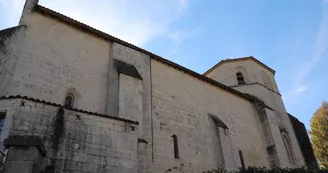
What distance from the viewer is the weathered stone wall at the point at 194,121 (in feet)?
34.9

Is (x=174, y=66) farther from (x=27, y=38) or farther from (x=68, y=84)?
(x=27, y=38)

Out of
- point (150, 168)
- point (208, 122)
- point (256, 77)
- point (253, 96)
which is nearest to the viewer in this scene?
point (150, 168)

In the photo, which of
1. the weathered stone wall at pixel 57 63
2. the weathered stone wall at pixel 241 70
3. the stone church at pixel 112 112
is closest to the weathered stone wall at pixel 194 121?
the stone church at pixel 112 112

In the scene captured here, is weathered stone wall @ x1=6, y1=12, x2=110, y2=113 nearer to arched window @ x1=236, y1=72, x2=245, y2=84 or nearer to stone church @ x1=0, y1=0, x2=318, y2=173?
stone church @ x1=0, y1=0, x2=318, y2=173

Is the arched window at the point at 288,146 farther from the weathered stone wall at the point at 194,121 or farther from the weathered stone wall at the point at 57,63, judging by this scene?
the weathered stone wall at the point at 57,63

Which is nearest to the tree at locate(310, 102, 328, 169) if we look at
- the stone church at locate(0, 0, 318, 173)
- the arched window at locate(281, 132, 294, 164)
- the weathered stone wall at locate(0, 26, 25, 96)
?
the stone church at locate(0, 0, 318, 173)

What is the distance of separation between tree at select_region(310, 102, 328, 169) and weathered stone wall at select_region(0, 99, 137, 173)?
16.2m

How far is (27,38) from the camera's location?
9.26 m

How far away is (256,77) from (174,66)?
23.7 ft

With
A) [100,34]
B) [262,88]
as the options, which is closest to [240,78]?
[262,88]

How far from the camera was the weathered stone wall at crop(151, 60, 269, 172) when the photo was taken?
34.9ft

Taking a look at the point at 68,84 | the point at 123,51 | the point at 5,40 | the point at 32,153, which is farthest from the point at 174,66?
the point at 32,153

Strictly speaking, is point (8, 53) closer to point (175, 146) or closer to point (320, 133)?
point (175, 146)

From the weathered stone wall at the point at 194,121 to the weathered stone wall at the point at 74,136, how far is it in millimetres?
2875
